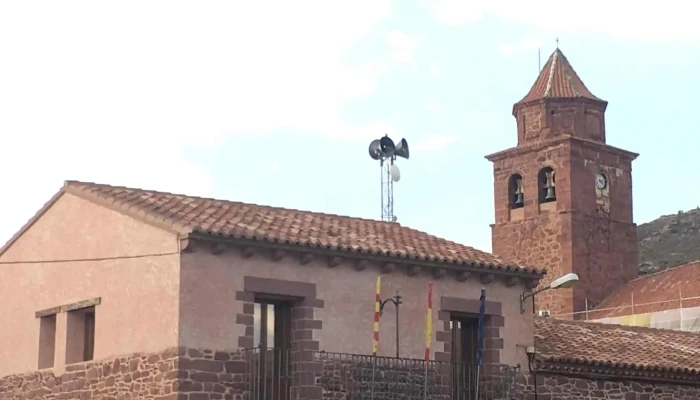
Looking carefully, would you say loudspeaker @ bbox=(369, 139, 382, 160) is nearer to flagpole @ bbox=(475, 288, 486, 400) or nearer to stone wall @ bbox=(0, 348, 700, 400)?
flagpole @ bbox=(475, 288, 486, 400)

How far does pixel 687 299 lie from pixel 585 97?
30.6 ft

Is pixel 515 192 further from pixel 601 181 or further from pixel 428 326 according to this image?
pixel 428 326

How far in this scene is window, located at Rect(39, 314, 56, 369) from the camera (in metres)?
22.1

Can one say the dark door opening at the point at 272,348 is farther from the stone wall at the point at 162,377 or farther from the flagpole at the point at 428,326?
the flagpole at the point at 428,326

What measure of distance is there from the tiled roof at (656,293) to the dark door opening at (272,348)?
62.4 ft

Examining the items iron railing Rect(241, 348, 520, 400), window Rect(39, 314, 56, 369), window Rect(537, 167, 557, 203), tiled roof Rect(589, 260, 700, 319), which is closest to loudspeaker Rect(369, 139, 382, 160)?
iron railing Rect(241, 348, 520, 400)

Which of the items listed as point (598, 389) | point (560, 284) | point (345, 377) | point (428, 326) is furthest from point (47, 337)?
point (598, 389)

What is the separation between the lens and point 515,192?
4472 centimetres

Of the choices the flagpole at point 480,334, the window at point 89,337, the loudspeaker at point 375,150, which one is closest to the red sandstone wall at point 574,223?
the loudspeaker at point 375,150

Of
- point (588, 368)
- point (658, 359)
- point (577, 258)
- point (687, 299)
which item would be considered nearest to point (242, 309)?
point (588, 368)

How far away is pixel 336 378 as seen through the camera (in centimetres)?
2045

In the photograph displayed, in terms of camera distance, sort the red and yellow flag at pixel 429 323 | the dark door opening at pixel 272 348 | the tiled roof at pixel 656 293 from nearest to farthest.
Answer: the dark door opening at pixel 272 348, the red and yellow flag at pixel 429 323, the tiled roof at pixel 656 293

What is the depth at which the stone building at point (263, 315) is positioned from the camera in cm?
1941

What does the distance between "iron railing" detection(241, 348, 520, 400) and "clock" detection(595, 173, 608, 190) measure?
883 inches
